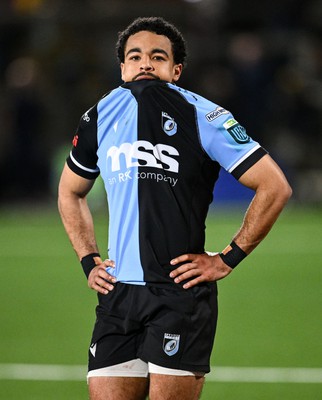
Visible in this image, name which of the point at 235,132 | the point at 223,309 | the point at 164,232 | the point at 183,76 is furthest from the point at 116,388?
the point at 183,76

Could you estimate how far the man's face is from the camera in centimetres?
485

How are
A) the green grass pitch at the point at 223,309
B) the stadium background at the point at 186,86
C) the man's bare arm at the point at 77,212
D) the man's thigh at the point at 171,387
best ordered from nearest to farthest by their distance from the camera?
the man's thigh at the point at 171,387, the man's bare arm at the point at 77,212, the green grass pitch at the point at 223,309, the stadium background at the point at 186,86

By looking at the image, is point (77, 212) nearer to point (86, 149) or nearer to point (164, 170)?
point (86, 149)

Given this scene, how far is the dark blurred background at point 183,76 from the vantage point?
1875 cm

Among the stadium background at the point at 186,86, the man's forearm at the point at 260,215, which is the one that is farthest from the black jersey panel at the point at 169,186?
the stadium background at the point at 186,86

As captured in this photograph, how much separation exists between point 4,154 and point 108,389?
14.8m

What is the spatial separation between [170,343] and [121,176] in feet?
2.67

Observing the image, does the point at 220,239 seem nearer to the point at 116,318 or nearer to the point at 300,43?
the point at 300,43

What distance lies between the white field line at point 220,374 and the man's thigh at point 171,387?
3.16 m

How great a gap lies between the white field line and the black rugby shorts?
10.1ft

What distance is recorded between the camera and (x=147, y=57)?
4.86 meters

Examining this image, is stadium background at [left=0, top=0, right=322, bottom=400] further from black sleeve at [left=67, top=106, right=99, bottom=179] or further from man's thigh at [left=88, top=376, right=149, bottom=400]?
man's thigh at [left=88, top=376, right=149, bottom=400]

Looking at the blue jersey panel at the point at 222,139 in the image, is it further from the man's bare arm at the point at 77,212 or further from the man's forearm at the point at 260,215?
the man's bare arm at the point at 77,212

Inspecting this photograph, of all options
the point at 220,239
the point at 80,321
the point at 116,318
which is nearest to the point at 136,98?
the point at 116,318
